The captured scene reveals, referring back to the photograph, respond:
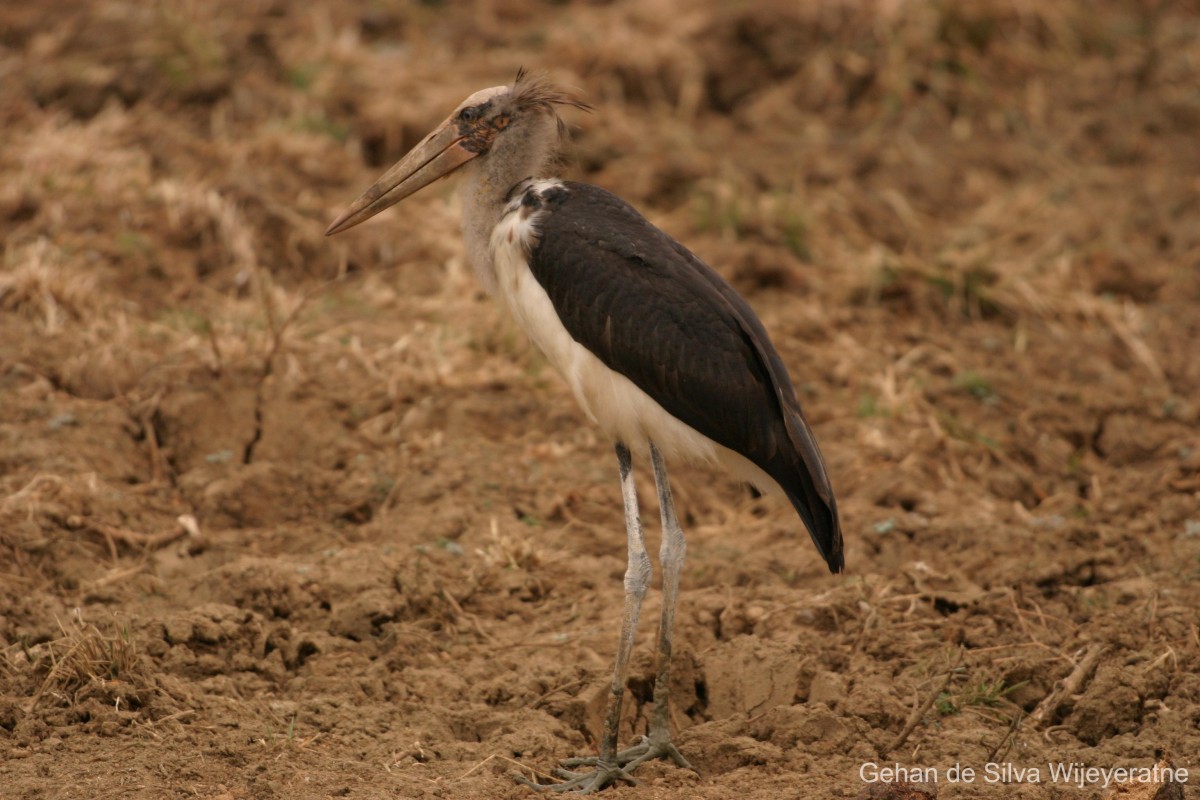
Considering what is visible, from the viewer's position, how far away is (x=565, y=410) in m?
6.27

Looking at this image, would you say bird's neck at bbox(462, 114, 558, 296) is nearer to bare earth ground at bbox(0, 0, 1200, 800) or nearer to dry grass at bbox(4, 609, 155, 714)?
bare earth ground at bbox(0, 0, 1200, 800)

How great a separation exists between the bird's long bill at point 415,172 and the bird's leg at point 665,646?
1175mm

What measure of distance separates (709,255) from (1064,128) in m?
3.22

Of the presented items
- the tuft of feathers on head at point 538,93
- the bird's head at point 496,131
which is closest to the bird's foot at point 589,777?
the bird's head at point 496,131

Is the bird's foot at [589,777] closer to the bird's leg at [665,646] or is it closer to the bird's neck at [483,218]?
the bird's leg at [665,646]

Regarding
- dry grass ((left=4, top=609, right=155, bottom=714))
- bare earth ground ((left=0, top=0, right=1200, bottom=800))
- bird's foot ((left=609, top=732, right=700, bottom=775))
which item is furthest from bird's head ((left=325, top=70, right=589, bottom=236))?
bird's foot ((left=609, top=732, right=700, bottom=775))

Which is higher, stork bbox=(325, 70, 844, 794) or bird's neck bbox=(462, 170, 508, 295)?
bird's neck bbox=(462, 170, 508, 295)

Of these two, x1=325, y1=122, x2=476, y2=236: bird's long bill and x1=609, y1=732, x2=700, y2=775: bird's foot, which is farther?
x1=325, y1=122, x2=476, y2=236: bird's long bill

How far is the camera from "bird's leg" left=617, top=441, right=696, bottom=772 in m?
4.34

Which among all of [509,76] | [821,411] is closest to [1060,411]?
[821,411]

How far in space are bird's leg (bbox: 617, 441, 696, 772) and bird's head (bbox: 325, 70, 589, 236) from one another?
1090 mm

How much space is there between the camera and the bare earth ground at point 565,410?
436cm

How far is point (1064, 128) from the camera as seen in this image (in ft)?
31.1

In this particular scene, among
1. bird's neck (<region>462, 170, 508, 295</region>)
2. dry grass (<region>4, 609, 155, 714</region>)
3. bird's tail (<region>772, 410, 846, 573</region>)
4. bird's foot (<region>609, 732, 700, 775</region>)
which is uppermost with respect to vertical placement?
bird's neck (<region>462, 170, 508, 295</region>)
